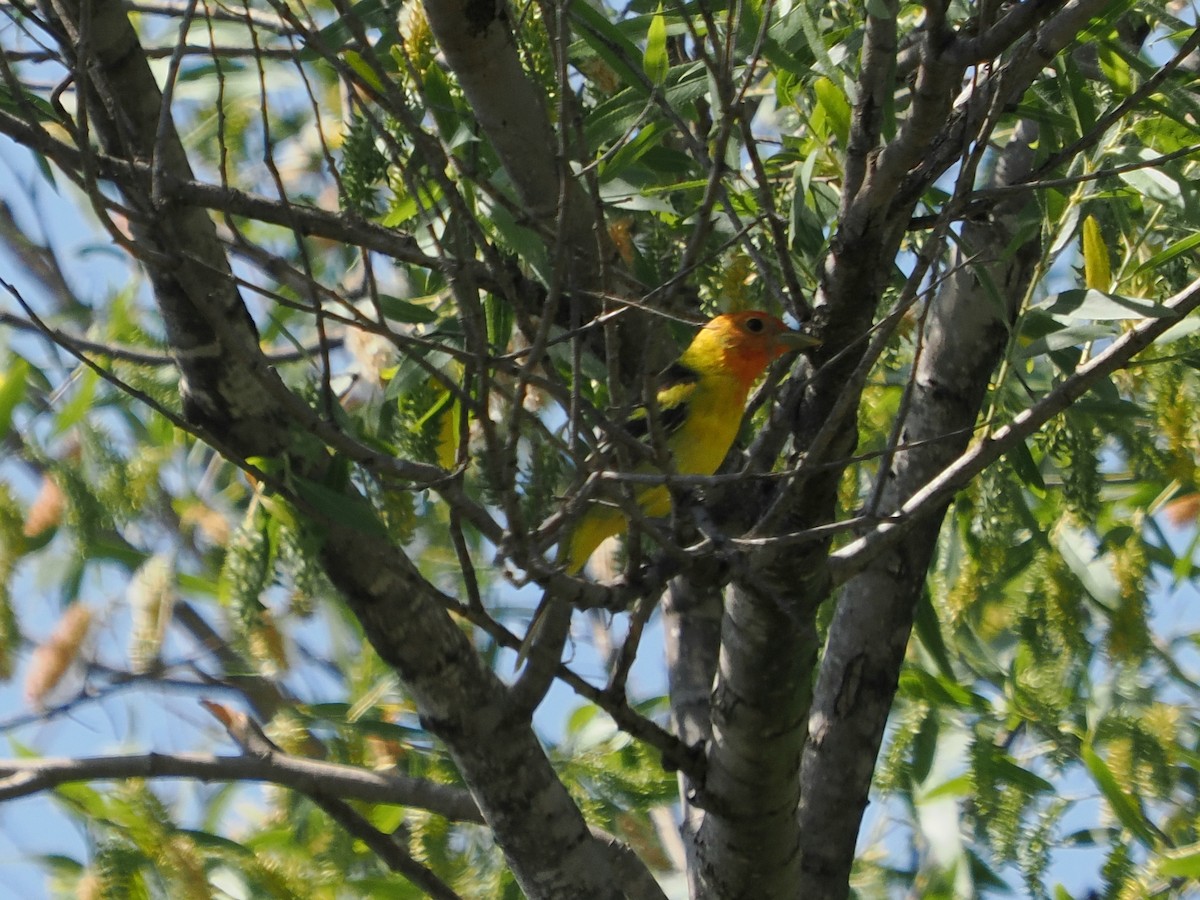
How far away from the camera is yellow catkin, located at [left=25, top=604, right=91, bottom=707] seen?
4.30 metres

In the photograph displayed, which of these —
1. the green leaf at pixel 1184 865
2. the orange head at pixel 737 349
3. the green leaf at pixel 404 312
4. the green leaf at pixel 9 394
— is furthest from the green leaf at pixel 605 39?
the green leaf at pixel 1184 865

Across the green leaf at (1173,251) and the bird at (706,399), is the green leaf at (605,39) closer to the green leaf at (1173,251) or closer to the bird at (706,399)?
the green leaf at (1173,251)

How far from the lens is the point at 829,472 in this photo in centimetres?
282

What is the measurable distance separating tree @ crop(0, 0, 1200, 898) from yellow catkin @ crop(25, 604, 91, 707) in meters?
0.02

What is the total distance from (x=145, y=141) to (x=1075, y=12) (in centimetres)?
185

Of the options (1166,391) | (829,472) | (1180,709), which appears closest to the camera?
(829,472)

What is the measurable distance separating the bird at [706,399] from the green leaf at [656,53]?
5.51 feet

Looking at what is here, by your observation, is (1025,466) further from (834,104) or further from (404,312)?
(404,312)

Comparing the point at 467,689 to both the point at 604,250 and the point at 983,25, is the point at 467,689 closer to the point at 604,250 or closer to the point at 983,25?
the point at 604,250

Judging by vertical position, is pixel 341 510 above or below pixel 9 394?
below

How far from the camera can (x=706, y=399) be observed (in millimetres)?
4770

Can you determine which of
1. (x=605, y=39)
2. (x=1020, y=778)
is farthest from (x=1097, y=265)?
(x=1020, y=778)

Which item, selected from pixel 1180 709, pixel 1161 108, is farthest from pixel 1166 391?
pixel 1180 709

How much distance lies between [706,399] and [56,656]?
2.16 m
